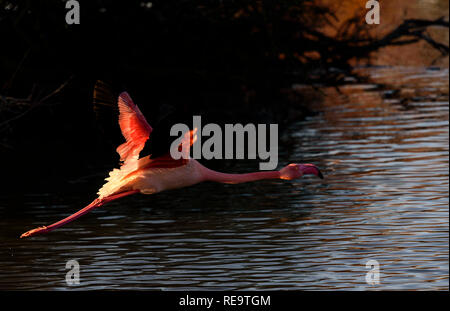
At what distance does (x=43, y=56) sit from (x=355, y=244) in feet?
38.2

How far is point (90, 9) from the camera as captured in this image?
22.5 metres

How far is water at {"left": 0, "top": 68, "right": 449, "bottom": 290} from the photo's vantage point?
442 inches

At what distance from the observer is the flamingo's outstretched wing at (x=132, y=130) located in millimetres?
9883

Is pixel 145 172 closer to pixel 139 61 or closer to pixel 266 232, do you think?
pixel 266 232

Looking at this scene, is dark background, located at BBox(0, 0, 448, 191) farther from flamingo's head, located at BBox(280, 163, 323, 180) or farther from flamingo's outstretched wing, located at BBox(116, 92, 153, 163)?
flamingo's head, located at BBox(280, 163, 323, 180)

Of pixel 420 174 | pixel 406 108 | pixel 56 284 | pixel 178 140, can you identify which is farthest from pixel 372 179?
pixel 406 108

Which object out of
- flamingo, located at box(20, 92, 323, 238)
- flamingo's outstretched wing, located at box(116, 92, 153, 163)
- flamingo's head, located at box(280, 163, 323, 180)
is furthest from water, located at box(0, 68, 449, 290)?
flamingo's head, located at box(280, 163, 323, 180)

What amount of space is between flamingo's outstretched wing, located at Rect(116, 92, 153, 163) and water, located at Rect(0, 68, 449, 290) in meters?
1.83

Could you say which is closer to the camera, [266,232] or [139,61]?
[266,232]

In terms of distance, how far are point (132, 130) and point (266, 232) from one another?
13.6ft

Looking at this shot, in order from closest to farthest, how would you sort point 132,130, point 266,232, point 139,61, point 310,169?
point 310,169 → point 132,130 → point 266,232 → point 139,61

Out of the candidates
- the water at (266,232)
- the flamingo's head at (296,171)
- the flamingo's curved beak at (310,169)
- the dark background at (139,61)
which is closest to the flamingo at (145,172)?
the flamingo's head at (296,171)

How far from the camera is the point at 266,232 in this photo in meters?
13.6

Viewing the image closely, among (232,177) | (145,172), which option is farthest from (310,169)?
(145,172)
